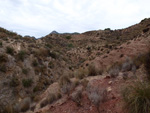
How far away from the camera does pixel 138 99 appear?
312cm

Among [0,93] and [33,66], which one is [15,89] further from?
[33,66]

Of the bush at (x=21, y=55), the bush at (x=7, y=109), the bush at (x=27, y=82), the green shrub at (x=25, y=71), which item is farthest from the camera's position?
the bush at (x=21, y=55)

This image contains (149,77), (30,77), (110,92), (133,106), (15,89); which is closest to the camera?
(133,106)

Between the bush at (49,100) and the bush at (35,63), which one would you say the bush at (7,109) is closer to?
the bush at (49,100)

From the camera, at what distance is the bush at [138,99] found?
2.99 metres

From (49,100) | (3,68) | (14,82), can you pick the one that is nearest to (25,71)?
(14,82)

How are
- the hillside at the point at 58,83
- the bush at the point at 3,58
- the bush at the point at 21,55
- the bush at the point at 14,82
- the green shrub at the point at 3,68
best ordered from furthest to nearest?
the bush at the point at 21,55
the bush at the point at 3,58
the green shrub at the point at 3,68
the bush at the point at 14,82
the hillside at the point at 58,83

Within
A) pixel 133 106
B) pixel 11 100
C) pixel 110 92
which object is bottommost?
pixel 11 100

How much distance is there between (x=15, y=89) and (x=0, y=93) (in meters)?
1.03

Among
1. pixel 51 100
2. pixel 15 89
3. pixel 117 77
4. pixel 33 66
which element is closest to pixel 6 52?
pixel 33 66

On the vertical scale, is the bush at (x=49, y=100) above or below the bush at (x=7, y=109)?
above

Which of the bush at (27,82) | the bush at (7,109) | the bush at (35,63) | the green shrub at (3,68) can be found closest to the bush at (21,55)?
the bush at (35,63)

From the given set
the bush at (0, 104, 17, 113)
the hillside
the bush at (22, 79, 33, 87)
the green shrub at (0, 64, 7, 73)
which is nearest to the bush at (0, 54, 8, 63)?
the hillside

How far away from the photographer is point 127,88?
146 inches
